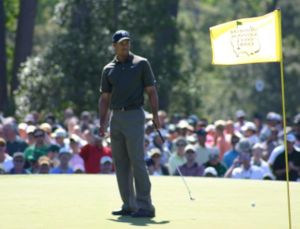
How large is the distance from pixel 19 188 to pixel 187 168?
503 centimetres

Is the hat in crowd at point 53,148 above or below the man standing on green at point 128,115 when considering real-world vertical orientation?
below

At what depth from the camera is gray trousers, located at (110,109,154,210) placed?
428 inches

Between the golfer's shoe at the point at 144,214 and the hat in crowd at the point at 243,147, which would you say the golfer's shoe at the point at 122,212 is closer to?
the golfer's shoe at the point at 144,214

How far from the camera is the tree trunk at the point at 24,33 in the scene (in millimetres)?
31375

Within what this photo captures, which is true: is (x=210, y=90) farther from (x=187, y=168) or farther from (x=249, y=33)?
(x=249, y=33)

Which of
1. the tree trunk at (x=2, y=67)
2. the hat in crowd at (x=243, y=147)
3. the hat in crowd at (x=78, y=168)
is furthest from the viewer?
the tree trunk at (x=2, y=67)

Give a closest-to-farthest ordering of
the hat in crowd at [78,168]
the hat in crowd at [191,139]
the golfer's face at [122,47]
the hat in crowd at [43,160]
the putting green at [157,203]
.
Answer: the putting green at [157,203], the golfer's face at [122,47], the hat in crowd at [43,160], the hat in crowd at [78,168], the hat in crowd at [191,139]

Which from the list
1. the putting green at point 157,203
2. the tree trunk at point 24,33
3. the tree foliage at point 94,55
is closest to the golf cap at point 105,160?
the putting green at point 157,203

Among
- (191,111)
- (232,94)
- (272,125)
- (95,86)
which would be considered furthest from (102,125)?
(232,94)

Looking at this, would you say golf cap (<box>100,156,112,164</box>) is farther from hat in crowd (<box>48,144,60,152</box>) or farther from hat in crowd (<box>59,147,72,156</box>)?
hat in crowd (<box>48,144,60,152</box>)

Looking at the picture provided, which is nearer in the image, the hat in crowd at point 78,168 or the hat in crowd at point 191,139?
the hat in crowd at point 78,168

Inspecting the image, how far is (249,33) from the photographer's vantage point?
10.1 metres

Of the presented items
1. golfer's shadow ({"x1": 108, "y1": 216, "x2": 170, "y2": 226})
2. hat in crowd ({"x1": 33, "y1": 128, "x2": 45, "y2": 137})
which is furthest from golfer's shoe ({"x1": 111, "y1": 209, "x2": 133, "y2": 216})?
hat in crowd ({"x1": 33, "y1": 128, "x2": 45, "y2": 137})

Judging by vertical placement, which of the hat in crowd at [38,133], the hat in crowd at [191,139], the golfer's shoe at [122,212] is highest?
the hat in crowd at [38,133]
